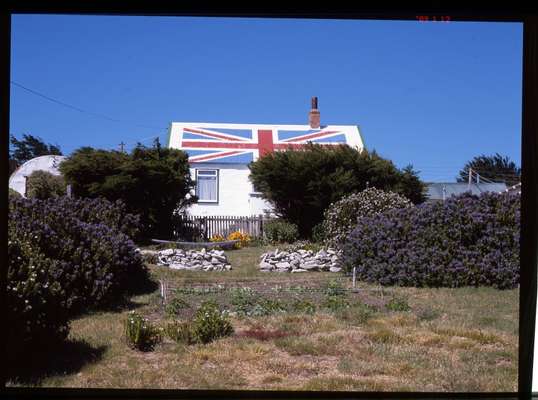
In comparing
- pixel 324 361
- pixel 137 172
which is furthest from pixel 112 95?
pixel 324 361

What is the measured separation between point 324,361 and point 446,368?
3.36ft

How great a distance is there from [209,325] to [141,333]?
57cm

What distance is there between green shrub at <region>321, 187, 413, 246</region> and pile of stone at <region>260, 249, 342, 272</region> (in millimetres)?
179

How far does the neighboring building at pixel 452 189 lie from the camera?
20.1 feet

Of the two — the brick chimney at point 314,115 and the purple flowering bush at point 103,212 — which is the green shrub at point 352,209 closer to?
the brick chimney at point 314,115

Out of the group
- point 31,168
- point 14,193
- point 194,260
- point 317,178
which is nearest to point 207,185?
point 194,260

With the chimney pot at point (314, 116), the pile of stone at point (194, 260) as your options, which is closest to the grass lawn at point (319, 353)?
the pile of stone at point (194, 260)

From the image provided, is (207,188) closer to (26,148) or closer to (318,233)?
(318,233)

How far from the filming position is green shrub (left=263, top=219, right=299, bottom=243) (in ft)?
20.6

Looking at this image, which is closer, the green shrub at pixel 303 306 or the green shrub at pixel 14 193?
the green shrub at pixel 14 193

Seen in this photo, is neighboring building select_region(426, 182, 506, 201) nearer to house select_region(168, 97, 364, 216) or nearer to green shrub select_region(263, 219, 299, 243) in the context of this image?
house select_region(168, 97, 364, 216)

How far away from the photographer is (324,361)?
18.2 feet

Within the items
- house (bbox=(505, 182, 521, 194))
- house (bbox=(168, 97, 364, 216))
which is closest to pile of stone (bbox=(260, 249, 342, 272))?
house (bbox=(168, 97, 364, 216))

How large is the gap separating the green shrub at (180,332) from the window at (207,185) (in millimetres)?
1197
